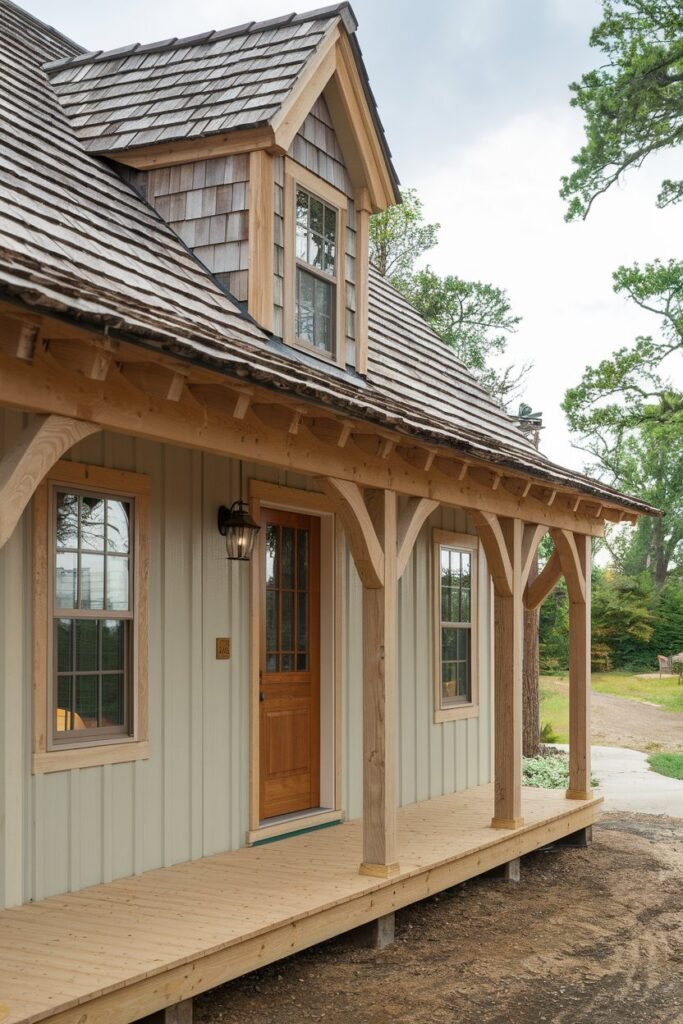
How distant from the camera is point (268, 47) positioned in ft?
28.5

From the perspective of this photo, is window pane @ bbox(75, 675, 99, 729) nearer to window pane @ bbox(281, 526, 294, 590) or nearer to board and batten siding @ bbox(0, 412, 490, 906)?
board and batten siding @ bbox(0, 412, 490, 906)

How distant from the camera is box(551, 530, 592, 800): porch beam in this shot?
10109mm

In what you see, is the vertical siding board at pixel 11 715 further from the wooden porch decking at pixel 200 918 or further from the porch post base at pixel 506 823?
the porch post base at pixel 506 823

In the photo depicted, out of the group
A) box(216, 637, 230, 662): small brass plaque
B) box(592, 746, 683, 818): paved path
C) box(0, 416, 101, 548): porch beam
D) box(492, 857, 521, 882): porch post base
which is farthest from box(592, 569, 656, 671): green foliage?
box(0, 416, 101, 548): porch beam

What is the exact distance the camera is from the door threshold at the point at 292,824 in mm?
7645

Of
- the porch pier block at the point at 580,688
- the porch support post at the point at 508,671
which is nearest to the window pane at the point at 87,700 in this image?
the porch support post at the point at 508,671

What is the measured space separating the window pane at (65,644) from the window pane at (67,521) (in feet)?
1.35

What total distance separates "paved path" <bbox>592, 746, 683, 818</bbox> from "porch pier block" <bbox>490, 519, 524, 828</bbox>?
423cm

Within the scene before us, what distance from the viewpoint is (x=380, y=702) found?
6.96 m

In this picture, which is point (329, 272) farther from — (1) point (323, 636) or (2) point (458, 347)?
(2) point (458, 347)

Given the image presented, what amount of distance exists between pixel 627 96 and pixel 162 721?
52.6 feet

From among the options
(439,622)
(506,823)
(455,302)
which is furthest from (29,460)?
(455,302)

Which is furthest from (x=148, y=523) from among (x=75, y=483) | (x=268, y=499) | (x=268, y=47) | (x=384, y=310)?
(x=384, y=310)

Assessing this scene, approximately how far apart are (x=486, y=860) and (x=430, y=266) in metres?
19.5
